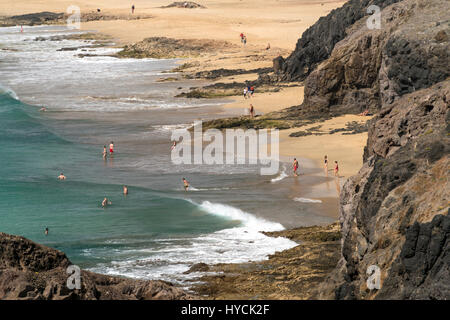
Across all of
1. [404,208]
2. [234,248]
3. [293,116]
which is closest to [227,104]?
[293,116]

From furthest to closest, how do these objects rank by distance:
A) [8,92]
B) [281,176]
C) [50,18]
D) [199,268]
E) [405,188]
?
[50,18] < [8,92] < [281,176] < [199,268] < [405,188]

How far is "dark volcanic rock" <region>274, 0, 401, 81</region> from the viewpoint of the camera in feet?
167

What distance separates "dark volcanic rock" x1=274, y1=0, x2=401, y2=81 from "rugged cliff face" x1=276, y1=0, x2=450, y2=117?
8.58 feet

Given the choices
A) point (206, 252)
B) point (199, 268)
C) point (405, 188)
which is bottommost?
point (206, 252)

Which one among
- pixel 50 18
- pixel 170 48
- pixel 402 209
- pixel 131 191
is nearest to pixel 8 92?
pixel 170 48

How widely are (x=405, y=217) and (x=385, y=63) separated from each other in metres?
16.3

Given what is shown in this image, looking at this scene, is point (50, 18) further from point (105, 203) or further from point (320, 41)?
point (105, 203)

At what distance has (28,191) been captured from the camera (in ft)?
94.5

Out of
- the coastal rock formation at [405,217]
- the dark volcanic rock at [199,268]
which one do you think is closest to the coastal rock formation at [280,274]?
the dark volcanic rock at [199,268]

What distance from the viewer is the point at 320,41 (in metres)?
52.8

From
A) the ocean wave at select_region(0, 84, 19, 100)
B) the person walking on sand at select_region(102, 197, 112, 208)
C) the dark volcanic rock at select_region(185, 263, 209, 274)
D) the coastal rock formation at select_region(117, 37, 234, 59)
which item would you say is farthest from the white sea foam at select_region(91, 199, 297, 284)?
the coastal rock formation at select_region(117, 37, 234, 59)

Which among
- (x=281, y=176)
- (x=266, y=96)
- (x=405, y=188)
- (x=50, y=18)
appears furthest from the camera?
(x=50, y=18)

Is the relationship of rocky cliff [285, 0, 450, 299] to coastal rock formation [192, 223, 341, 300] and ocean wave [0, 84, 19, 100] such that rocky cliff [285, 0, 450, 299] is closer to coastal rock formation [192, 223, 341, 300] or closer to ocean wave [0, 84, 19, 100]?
coastal rock formation [192, 223, 341, 300]
